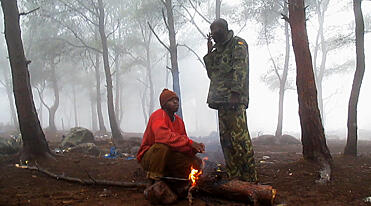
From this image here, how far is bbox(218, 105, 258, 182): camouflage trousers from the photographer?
3523 millimetres

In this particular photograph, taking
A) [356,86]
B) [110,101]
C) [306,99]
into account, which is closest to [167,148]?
[306,99]

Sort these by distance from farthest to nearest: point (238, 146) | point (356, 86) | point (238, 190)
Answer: point (356, 86), point (238, 146), point (238, 190)

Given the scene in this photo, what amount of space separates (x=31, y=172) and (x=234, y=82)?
171 inches

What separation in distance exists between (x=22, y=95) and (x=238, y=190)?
18.9 feet

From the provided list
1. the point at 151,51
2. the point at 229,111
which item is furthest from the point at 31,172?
the point at 151,51

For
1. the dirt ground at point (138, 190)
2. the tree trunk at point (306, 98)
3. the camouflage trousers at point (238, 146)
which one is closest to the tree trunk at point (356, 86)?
the dirt ground at point (138, 190)

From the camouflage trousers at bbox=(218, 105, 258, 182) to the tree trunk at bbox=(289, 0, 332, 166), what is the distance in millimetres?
1638

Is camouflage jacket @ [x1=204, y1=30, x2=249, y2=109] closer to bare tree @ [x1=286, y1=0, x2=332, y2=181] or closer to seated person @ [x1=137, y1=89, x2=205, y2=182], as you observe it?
seated person @ [x1=137, y1=89, x2=205, y2=182]

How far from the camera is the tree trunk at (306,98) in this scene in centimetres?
447

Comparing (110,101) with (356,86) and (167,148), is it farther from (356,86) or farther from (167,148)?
(356,86)

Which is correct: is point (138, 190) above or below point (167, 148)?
below

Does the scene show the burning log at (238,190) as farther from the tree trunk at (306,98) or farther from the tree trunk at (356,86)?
the tree trunk at (356,86)

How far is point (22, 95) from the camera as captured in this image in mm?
6098

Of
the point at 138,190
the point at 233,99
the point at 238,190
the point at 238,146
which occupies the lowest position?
the point at 138,190
